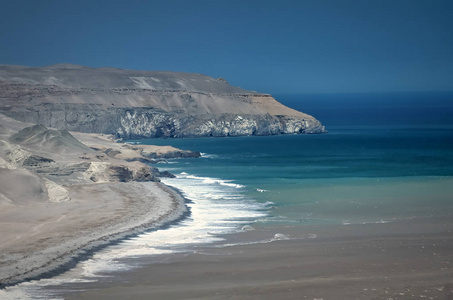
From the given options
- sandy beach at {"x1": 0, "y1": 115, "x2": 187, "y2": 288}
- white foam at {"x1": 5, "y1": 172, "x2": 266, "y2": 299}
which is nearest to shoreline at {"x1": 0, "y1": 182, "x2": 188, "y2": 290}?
sandy beach at {"x1": 0, "y1": 115, "x2": 187, "y2": 288}

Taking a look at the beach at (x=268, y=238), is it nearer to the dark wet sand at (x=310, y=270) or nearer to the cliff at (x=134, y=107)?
the dark wet sand at (x=310, y=270)

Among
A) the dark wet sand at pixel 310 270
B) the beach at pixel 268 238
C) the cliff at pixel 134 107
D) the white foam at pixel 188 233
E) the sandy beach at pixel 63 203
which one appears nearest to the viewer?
the dark wet sand at pixel 310 270

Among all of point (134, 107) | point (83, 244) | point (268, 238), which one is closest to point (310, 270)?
point (268, 238)

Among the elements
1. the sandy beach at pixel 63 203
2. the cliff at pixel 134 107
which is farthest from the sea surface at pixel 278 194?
the cliff at pixel 134 107

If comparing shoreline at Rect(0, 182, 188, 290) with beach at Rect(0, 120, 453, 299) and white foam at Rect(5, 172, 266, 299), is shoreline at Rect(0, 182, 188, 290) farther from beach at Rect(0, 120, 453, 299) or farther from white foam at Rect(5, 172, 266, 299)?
white foam at Rect(5, 172, 266, 299)

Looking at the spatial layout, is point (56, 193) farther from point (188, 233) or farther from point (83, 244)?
point (83, 244)

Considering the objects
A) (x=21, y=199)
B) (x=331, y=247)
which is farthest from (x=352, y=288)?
(x=21, y=199)
